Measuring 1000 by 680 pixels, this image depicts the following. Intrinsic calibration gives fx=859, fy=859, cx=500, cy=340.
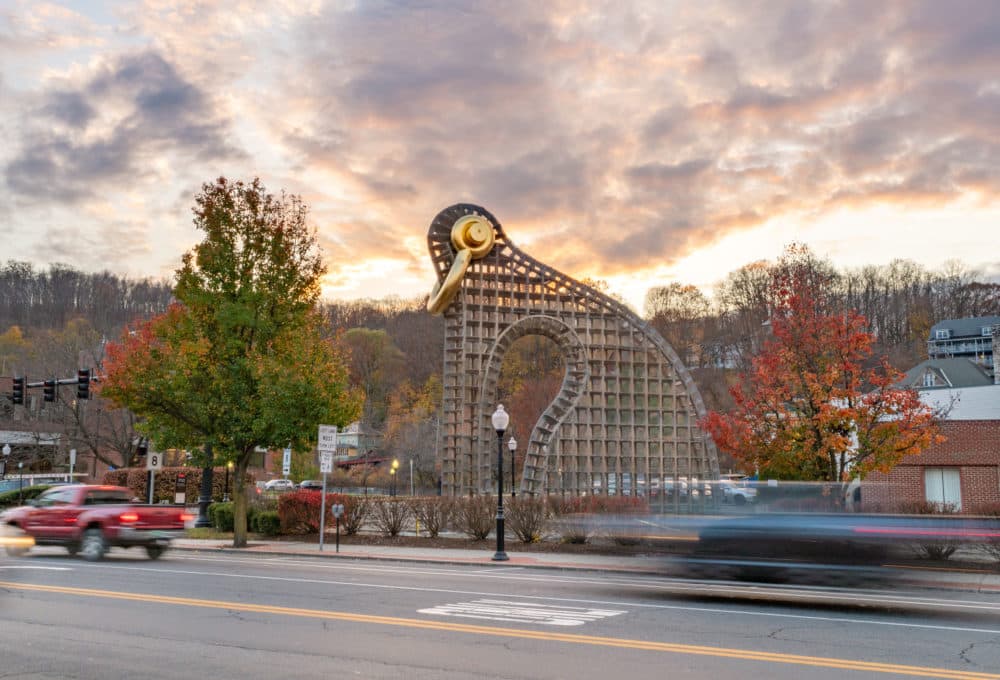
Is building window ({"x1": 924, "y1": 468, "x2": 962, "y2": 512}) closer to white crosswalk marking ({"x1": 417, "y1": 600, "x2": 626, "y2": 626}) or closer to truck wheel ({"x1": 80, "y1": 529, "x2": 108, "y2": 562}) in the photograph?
white crosswalk marking ({"x1": 417, "y1": 600, "x2": 626, "y2": 626})

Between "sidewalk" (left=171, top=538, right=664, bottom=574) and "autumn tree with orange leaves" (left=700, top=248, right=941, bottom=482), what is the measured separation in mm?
5977

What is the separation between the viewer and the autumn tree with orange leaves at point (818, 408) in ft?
73.3

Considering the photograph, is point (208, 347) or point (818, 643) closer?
point (818, 643)

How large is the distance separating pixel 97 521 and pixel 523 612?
12245 millimetres

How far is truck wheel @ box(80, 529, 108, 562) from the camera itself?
19.2 meters

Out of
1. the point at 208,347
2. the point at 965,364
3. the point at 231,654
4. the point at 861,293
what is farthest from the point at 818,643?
the point at 861,293

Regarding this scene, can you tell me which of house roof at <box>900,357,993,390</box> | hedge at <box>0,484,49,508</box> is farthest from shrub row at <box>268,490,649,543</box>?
house roof at <box>900,357,993,390</box>

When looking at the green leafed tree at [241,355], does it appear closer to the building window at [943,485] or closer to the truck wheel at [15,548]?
the truck wheel at [15,548]

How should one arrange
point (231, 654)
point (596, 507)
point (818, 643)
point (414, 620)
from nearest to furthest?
point (231, 654) → point (818, 643) → point (414, 620) → point (596, 507)

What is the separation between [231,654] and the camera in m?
8.60

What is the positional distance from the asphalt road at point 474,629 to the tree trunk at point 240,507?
334 inches

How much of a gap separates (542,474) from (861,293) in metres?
83.1

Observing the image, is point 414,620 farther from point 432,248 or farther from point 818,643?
point 432,248

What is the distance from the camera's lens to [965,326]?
98.5 m
